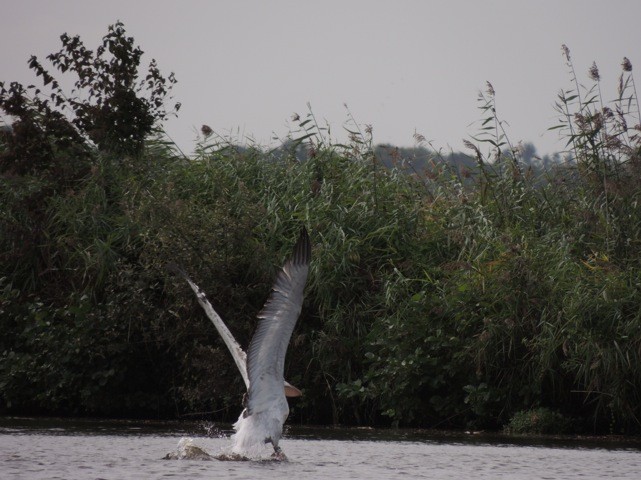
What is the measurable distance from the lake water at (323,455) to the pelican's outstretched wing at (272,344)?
596 millimetres

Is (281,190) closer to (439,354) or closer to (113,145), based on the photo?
(113,145)

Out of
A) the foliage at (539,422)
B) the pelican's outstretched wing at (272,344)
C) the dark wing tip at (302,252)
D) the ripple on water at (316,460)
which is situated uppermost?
the dark wing tip at (302,252)

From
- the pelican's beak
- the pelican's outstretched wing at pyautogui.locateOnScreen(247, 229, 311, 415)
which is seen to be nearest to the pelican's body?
the pelican's outstretched wing at pyautogui.locateOnScreen(247, 229, 311, 415)

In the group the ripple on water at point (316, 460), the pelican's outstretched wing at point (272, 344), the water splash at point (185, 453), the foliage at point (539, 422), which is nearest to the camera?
the ripple on water at point (316, 460)

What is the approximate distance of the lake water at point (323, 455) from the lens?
9773 millimetres

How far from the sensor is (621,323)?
44.0 feet

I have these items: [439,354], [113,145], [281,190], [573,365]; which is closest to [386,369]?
[439,354]

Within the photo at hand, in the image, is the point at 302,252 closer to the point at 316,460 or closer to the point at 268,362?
the point at 268,362

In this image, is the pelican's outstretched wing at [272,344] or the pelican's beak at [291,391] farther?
the pelican's beak at [291,391]

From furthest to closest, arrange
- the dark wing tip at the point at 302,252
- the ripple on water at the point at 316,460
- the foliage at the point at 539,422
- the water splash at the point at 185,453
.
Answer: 1. the foliage at the point at 539,422
2. the dark wing tip at the point at 302,252
3. the water splash at the point at 185,453
4. the ripple on water at the point at 316,460

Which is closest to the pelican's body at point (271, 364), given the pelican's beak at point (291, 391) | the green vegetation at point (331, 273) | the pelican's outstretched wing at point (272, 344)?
the pelican's outstretched wing at point (272, 344)

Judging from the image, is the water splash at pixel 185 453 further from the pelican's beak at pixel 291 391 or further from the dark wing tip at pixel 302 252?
the dark wing tip at pixel 302 252

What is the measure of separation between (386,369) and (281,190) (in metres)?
3.95

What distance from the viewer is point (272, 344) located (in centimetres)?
1022
